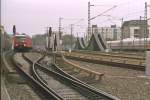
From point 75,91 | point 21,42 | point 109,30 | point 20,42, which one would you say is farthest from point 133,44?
point 109,30

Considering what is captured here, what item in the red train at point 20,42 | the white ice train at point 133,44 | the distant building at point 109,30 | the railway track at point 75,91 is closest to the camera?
the railway track at point 75,91

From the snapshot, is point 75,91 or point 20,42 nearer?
point 75,91

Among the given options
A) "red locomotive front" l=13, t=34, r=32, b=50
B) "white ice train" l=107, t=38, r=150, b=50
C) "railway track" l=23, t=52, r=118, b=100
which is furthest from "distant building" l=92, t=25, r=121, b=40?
"railway track" l=23, t=52, r=118, b=100

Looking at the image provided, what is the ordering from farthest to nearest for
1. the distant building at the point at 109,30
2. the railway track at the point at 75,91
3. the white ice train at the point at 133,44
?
1. the distant building at the point at 109,30
2. the white ice train at the point at 133,44
3. the railway track at the point at 75,91

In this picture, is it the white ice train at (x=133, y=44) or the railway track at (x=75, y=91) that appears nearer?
the railway track at (x=75, y=91)

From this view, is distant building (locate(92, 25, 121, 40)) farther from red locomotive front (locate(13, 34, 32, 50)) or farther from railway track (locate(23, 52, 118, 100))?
railway track (locate(23, 52, 118, 100))

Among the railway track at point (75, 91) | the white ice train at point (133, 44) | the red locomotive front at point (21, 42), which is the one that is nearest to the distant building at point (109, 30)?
the white ice train at point (133, 44)

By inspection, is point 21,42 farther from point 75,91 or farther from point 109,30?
point 109,30

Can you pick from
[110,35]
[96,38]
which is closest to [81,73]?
[96,38]

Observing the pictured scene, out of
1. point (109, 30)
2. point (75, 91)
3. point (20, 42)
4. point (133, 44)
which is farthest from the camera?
point (109, 30)

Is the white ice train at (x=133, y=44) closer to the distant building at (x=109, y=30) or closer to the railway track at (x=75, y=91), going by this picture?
the distant building at (x=109, y=30)

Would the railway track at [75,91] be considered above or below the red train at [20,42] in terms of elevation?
below

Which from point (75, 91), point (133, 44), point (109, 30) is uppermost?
point (109, 30)

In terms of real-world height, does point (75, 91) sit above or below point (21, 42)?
below
